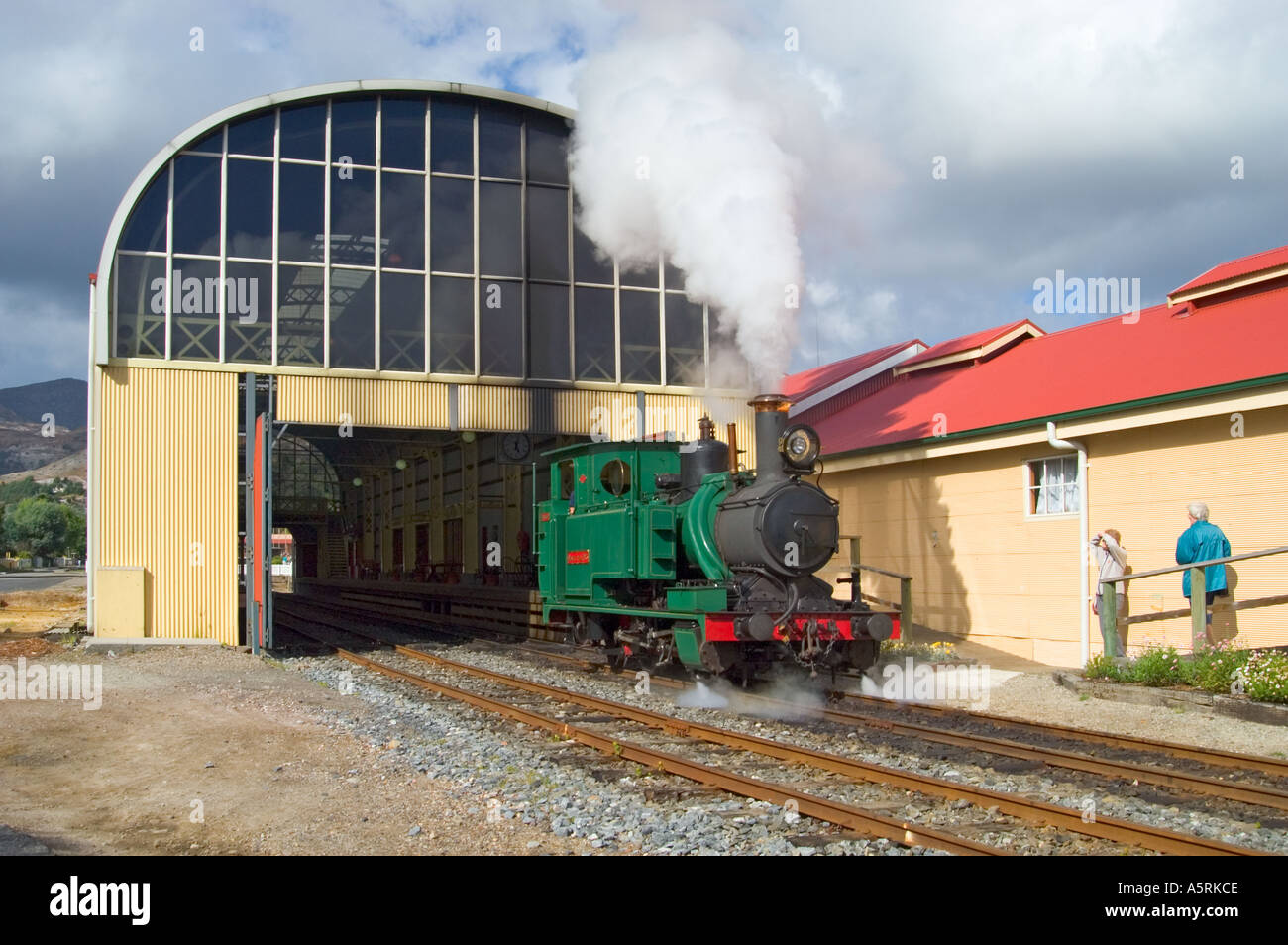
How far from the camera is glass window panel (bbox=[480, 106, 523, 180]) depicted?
1950cm

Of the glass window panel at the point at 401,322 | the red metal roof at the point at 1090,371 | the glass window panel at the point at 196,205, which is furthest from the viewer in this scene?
the glass window panel at the point at 401,322

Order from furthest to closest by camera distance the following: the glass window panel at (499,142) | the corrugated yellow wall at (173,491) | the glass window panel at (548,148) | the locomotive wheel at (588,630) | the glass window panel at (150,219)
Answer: the glass window panel at (548,148) → the glass window panel at (499,142) → the glass window panel at (150,219) → the corrugated yellow wall at (173,491) → the locomotive wheel at (588,630)

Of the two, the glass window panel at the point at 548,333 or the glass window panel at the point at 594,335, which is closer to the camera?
the glass window panel at the point at 548,333

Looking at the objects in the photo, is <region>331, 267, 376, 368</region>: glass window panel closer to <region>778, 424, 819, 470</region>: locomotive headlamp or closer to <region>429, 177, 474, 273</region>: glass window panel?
<region>429, 177, 474, 273</region>: glass window panel

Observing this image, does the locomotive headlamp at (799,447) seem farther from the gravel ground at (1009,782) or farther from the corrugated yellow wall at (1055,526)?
the corrugated yellow wall at (1055,526)

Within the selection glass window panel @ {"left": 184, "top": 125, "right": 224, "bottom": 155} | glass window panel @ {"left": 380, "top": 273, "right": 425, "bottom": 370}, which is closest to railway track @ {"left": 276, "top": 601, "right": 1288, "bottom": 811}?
glass window panel @ {"left": 380, "top": 273, "right": 425, "bottom": 370}

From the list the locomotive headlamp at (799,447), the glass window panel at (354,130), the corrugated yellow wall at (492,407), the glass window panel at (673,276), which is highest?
the glass window panel at (354,130)

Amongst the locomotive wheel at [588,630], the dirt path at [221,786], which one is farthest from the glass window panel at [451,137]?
A: the dirt path at [221,786]

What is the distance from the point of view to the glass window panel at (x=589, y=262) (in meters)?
19.6

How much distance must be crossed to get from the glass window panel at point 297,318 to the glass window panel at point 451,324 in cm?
191

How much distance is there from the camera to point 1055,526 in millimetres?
14758

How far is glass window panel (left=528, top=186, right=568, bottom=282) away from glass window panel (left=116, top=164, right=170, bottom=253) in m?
6.06
